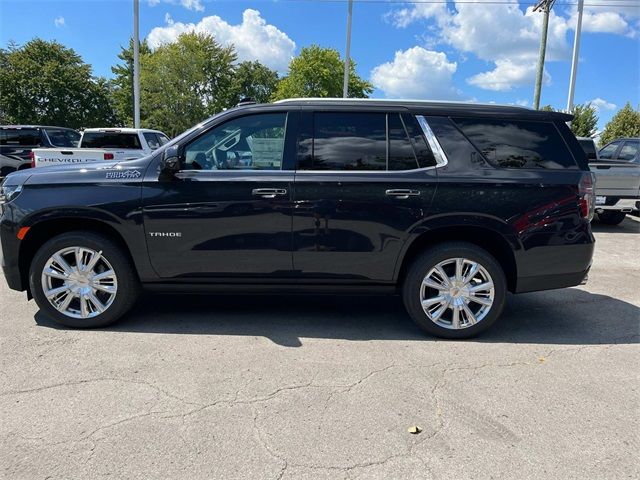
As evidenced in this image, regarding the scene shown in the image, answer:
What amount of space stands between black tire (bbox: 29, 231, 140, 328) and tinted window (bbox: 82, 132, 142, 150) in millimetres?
8313

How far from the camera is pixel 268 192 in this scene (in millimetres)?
3924

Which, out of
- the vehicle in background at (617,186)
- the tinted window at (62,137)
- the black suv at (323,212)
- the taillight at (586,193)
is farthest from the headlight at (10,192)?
the tinted window at (62,137)

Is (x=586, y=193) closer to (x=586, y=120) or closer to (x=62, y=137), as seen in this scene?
(x=62, y=137)

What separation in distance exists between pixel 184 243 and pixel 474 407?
2540 mm

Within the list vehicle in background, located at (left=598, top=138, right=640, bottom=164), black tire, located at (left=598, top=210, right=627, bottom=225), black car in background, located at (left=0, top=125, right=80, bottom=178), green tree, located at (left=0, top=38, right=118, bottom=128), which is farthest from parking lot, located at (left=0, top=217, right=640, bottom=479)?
green tree, located at (left=0, top=38, right=118, bottom=128)

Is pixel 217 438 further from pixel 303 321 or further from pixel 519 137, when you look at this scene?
pixel 519 137

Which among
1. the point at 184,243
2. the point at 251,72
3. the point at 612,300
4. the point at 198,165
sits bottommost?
the point at 612,300

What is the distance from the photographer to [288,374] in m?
3.41

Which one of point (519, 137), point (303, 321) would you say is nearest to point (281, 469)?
point (303, 321)

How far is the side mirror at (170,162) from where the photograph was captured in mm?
3860

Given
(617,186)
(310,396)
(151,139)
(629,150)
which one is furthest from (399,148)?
(629,150)

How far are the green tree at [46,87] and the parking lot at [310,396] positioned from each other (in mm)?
38911

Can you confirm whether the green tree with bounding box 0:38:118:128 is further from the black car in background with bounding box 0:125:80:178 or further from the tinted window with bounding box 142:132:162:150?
the tinted window with bounding box 142:132:162:150

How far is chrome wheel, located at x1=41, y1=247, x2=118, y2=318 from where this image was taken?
405 cm
